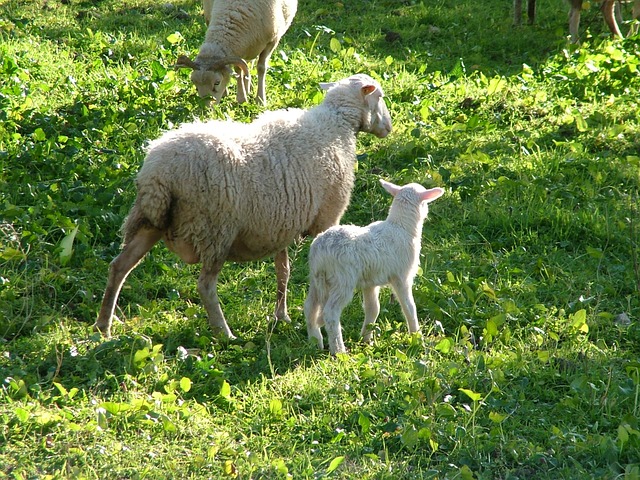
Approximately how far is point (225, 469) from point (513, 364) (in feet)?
5.84

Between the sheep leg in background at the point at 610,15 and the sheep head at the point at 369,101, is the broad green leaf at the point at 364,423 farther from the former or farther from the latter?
the sheep leg in background at the point at 610,15

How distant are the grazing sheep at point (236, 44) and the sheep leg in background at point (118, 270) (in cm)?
290

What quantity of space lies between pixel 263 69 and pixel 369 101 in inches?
107

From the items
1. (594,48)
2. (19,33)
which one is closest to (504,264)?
(594,48)

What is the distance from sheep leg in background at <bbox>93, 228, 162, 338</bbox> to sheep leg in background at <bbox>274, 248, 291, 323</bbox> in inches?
33.9

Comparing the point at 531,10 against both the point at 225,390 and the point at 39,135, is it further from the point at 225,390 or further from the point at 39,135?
the point at 225,390

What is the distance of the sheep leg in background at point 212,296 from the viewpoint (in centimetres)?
537

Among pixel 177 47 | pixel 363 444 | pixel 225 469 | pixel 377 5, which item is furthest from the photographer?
pixel 377 5

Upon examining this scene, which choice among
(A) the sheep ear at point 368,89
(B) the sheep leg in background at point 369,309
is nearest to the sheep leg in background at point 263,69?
(A) the sheep ear at point 368,89

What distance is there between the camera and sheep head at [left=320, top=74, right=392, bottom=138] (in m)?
6.02

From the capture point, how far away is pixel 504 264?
6293 millimetres

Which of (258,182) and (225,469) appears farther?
(258,182)

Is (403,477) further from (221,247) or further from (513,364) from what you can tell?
(221,247)

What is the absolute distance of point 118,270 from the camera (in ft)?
17.6
